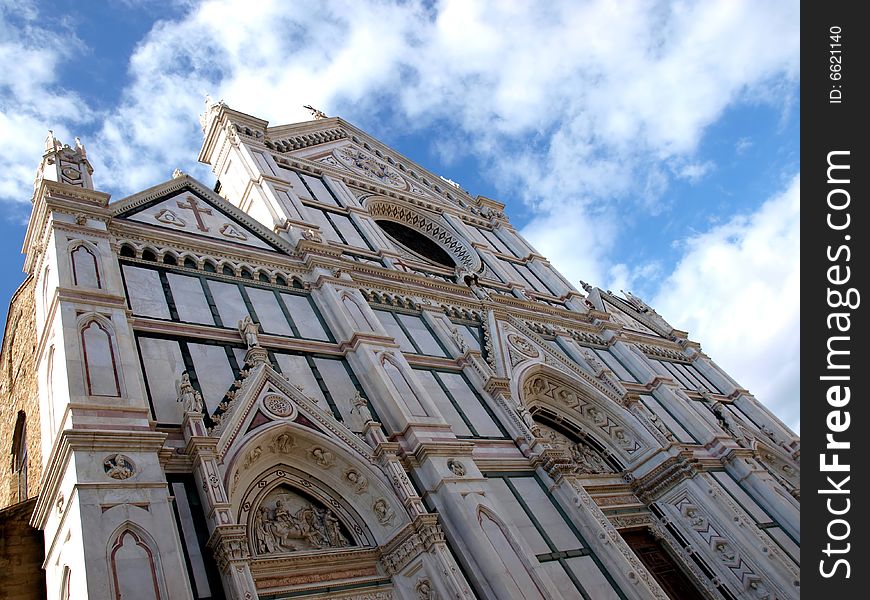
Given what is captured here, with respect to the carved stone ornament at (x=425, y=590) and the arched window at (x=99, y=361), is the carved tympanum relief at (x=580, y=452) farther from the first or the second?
the arched window at (x=99, y=361)

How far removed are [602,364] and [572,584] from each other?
27.0 feet

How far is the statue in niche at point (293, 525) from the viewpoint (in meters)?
9.30

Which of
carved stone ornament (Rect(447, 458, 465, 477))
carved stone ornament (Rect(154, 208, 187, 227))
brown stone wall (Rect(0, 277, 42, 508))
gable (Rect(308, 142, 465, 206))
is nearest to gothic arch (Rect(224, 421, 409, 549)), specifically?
carved stone ornament (Rect(447, 458, 465, 477))

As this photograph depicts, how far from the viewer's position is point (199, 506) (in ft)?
28.5

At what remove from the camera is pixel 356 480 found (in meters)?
10.5

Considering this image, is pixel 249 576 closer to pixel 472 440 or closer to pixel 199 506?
pixel 199 506

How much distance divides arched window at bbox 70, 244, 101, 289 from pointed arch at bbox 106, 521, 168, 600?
15.4ft

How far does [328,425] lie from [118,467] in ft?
10.9

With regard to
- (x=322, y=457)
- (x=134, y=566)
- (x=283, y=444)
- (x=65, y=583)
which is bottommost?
(x=134, y=566)

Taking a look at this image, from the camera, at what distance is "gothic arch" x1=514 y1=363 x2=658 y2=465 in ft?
54.3

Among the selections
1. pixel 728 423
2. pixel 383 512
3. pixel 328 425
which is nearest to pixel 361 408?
pixel 328 425

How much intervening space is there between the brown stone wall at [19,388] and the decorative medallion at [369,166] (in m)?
11.4

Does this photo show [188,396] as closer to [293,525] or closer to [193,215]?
[293,525]

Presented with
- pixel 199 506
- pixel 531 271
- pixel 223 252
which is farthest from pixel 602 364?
pixel 199 506
